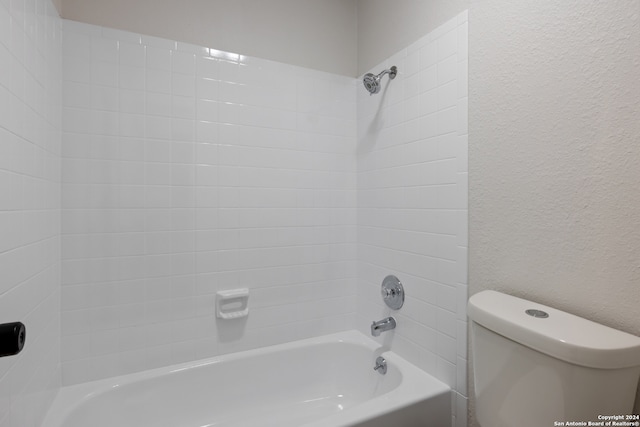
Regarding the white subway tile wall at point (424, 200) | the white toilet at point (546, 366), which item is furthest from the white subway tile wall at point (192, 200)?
the white toilet at point (546, 366)

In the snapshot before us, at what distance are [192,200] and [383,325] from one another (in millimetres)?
1155

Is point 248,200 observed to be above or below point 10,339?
above

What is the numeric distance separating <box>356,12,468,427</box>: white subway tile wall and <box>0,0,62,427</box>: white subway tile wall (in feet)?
4.84

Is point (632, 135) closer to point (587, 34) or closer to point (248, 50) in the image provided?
point (587, 34)

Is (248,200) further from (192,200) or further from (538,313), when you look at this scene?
(538,313)

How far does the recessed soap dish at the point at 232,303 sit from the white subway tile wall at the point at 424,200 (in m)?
0.72

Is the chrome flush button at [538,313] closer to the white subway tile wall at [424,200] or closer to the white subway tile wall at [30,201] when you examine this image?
the white subway tile wall at [424,200]

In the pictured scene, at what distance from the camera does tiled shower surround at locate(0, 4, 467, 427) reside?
4.10ft

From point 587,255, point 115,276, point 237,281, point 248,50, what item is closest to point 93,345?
point 115,276

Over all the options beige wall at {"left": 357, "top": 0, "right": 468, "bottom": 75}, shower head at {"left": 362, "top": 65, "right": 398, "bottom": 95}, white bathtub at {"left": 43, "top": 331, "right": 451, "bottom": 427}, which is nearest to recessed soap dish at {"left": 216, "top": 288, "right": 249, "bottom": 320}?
white bathtub at {"left": 43, "top": 331, "right": 451, "bottom": 427}

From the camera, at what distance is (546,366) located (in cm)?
83

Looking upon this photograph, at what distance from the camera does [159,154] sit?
4.98 ft

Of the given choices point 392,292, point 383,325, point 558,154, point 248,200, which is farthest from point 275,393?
point 558,154

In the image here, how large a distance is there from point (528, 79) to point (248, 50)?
1.32 metres
